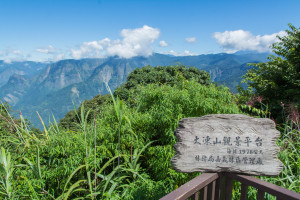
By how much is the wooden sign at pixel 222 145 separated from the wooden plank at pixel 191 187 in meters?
0.07

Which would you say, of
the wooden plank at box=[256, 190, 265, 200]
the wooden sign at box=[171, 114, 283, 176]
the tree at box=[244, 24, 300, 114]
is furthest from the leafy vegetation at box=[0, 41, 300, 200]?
the tree at box=[244, 24, 300, 114]

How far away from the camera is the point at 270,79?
6922mm

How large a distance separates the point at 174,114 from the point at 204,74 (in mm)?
11582

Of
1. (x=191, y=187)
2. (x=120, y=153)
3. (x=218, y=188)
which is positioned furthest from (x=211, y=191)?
(x=120, y=153)

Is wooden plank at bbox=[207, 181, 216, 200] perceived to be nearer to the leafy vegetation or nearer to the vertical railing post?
the vertical railing post

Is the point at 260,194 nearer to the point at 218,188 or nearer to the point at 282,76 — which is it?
the point at 218,188

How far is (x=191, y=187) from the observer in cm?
126

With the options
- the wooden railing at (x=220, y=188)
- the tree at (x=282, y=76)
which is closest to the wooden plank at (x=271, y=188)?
the wooden railing at (x=220, y=188)

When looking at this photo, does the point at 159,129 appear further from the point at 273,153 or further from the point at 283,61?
the point at 283,61

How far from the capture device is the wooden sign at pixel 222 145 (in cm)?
147

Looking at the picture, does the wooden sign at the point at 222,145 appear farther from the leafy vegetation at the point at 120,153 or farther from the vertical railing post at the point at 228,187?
the leafy vegetation at the point at 120,153

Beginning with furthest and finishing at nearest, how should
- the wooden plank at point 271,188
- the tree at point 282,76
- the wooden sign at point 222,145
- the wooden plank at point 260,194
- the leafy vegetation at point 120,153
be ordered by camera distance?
1. the tree at point 282,76
2. the leafy vegetation at point 120,153
3. the wooden sign at point 222,145
4. the wooden plank at point 260,194
5. the wooden plank at point 271,188

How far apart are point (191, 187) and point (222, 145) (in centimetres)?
42

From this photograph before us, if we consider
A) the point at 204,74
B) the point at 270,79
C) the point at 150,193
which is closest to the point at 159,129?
the point at 150,193
